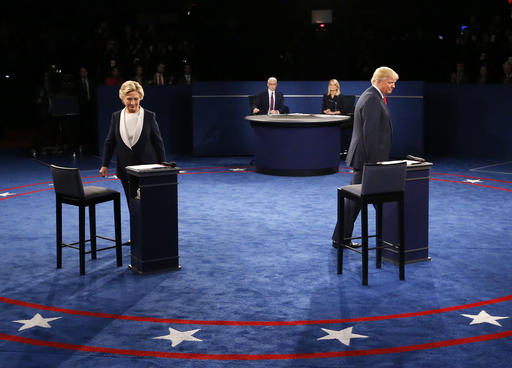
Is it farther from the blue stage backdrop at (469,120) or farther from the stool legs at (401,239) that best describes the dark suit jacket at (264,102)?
the stool legs at (401,239)

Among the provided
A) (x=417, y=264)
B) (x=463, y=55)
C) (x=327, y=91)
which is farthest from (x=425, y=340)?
(x=463, y=55)

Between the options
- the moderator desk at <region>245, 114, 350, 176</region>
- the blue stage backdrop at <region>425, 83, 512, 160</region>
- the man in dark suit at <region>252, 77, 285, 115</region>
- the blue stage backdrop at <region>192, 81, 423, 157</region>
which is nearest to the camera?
the moderator desk at <region>245, 114, 350, 176</region>

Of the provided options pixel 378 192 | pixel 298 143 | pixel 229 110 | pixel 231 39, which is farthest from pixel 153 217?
pixel 231 39

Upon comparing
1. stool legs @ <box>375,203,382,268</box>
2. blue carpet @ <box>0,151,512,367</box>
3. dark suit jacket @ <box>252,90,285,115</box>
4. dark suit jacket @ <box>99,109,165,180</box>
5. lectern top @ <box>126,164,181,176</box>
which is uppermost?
dark suit jacket @ <box>252,90,285,115</box>

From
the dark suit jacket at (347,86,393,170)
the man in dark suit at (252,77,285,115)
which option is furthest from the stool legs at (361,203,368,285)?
the man in dark suit at (252,77,285,115)

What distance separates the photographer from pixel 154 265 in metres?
6.46

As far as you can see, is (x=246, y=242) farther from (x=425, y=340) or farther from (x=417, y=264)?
(x=425, y=340)

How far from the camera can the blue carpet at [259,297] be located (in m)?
4.70

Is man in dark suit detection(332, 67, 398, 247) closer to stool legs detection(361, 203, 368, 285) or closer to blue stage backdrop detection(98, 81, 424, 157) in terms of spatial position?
stool legs detection(361, 203, 368, 285)

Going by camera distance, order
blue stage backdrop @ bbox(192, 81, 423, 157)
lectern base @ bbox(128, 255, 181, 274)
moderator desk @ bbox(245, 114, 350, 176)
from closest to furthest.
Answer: lectern base @ bbox(128, 255, 181, 274)
moderator desk @ bbox(245, 114, 350, 176)
blue stage backdrop @ bbox(192, 81, 423, 157)

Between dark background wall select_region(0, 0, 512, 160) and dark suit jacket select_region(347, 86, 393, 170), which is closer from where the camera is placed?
dark suit jacket select_region(347, 86, 393, 170)

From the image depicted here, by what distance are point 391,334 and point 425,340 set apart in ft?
0.77

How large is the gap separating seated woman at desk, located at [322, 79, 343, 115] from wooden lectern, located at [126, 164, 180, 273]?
686 centimetres

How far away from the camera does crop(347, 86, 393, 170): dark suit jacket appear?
670cm
